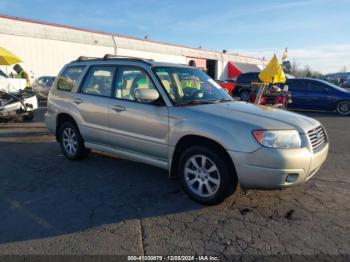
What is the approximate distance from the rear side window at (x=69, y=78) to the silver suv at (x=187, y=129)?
0.03m

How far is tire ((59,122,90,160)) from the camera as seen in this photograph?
600cm

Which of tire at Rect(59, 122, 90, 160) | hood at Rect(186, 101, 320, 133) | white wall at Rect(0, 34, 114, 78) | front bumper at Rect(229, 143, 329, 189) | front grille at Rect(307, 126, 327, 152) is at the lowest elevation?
tire at Rect(59, 122, 90, 160)

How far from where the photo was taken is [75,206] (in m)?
4.20

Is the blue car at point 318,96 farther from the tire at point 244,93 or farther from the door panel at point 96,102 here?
the door panel at point 96,102

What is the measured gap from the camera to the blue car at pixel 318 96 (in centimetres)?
1404

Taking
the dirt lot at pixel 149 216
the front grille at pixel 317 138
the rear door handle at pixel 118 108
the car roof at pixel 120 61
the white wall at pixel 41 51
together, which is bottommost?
the dirt lot at pixel 149 216

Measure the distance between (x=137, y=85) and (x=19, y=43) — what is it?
2012 centimetres

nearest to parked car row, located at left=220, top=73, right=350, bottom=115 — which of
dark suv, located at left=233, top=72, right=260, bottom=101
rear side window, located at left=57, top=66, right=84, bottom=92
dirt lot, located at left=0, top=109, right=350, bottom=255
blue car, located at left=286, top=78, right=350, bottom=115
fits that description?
blue car, located at left=286, top=78, right=350, bottom=115

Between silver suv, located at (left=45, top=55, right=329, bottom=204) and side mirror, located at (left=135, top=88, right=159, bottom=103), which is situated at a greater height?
side mirror, located at (left=135, top=88, right=159, bottom=103)

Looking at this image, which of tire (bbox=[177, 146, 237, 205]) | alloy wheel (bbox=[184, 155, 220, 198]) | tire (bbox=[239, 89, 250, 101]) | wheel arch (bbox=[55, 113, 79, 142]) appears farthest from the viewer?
tire (bbox=[239, 89, 250, 101])

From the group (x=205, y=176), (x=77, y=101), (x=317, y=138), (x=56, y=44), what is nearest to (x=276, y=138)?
(x=317, y=138)

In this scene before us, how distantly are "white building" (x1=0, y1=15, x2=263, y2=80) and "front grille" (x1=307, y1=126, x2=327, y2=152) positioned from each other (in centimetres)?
2130

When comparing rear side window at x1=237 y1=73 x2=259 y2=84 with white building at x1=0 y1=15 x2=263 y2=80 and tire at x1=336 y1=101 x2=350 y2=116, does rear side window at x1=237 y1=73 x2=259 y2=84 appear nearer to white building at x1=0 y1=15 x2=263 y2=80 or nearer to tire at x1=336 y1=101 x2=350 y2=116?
tire at x1=336 y1=101 x2=350 y2=116

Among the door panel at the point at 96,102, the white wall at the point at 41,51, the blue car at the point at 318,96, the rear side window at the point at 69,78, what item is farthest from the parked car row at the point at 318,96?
the white wall at the point at 41,51
